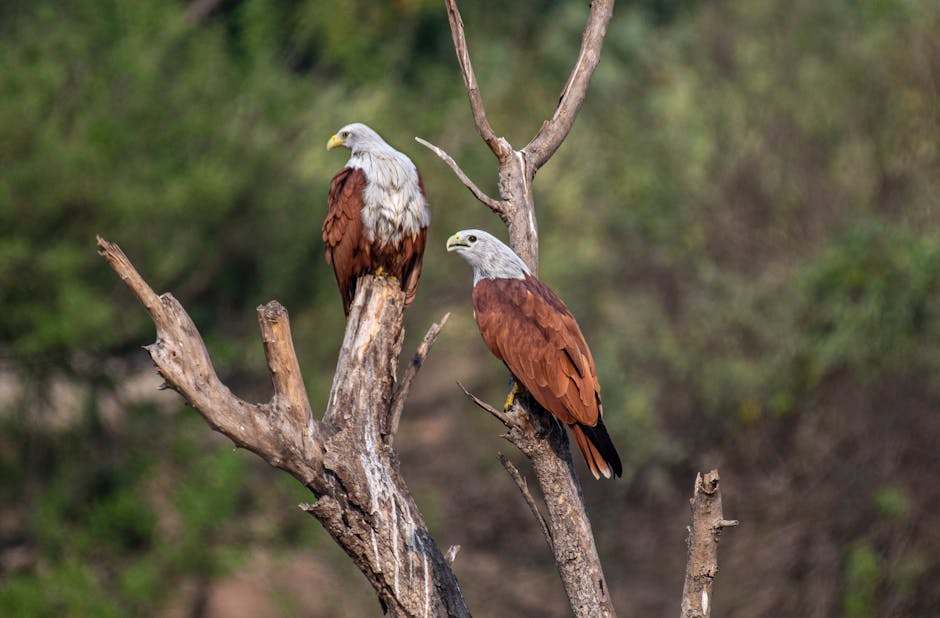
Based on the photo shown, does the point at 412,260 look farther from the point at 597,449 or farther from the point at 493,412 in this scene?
the point at 493,412

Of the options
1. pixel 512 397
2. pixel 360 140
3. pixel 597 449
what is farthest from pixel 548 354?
pixel 360 140

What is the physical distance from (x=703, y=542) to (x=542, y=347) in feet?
3.89

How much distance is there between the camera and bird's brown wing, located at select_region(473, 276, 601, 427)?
15.1ft

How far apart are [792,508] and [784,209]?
2707 mm

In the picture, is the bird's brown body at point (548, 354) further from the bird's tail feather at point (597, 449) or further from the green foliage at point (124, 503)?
the green foliage at point (124, 503)

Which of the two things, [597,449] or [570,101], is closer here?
[597,449]

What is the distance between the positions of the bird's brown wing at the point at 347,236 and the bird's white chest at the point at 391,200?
4 cm

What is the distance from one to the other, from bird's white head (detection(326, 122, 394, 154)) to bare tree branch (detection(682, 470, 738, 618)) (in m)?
2.89

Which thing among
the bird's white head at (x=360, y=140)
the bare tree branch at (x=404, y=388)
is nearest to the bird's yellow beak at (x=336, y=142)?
the bird's white head at (x=360, y=140)

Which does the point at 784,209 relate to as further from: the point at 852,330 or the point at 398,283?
the point at 398,283

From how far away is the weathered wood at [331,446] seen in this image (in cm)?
387

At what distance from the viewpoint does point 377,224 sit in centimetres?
558

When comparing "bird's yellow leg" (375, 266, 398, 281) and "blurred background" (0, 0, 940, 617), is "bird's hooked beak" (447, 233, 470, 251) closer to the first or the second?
"bird's yellow leg" (375, 266, 398, 281)

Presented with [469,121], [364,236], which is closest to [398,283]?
[364,236]
